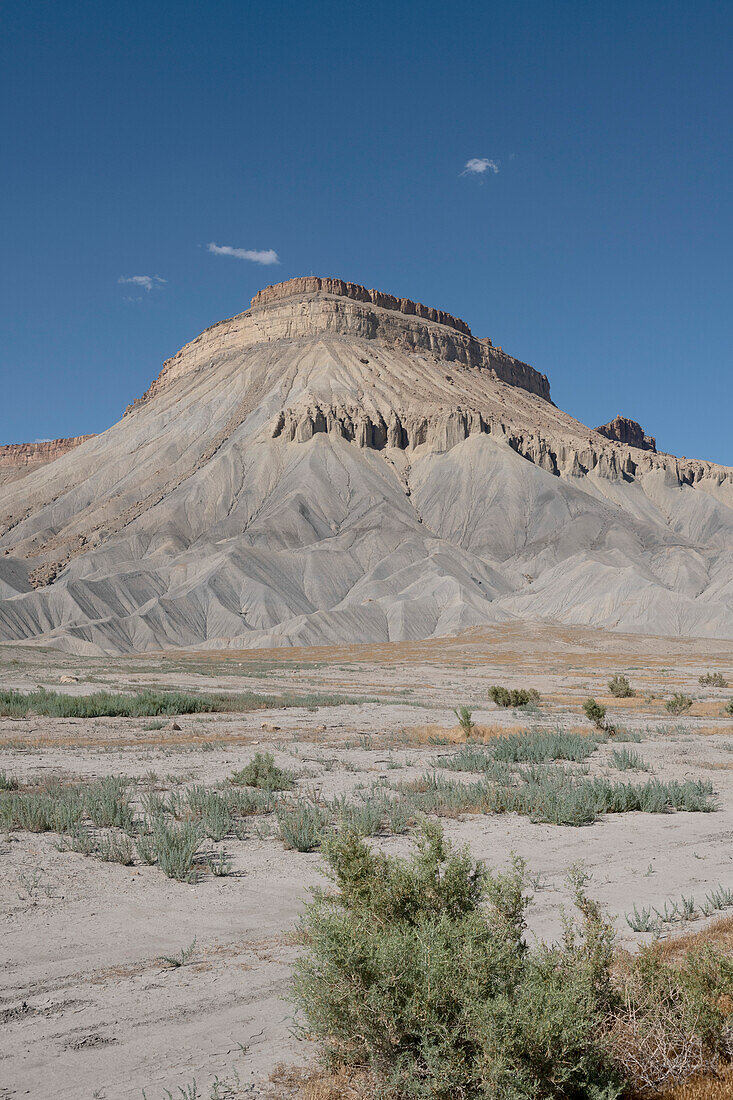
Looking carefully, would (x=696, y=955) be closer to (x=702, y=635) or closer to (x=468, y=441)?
(x=702, y=635)

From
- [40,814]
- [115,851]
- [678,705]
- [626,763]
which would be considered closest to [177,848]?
[115,851]

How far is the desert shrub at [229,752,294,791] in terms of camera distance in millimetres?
12180

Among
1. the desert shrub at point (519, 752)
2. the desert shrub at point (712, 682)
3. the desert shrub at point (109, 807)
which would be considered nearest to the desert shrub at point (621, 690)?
the desert shrub at point (712, 682)

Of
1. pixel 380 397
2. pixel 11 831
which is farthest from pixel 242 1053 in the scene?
pixel 380 397

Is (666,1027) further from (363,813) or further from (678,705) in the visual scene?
(678,705)

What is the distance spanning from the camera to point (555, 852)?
895 centimetres

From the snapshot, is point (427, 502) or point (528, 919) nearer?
point (528, 919)

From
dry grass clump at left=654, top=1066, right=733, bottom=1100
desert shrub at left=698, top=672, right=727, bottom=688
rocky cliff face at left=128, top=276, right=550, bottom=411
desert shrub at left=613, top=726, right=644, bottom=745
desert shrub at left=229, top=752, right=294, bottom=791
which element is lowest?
desert shrub at left=698, top=672, right=727, bottom=688

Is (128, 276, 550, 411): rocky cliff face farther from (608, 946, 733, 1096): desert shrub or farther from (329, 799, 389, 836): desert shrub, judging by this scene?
(608, 946, 733, 1096): desert shrub

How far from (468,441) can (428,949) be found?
4604 inches

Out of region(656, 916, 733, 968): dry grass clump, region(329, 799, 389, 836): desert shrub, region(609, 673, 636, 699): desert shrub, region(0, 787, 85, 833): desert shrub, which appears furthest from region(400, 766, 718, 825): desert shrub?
region(609, 673, 636, 699): desert shrub

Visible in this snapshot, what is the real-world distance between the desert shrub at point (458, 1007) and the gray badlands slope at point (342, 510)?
67.0 meters

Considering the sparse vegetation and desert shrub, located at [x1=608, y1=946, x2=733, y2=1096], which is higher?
desert shrub, located at [x1=608, y1=946, x2=733, y2=1096]

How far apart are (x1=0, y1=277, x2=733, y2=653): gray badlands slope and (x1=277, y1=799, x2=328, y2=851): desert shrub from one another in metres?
61.1
